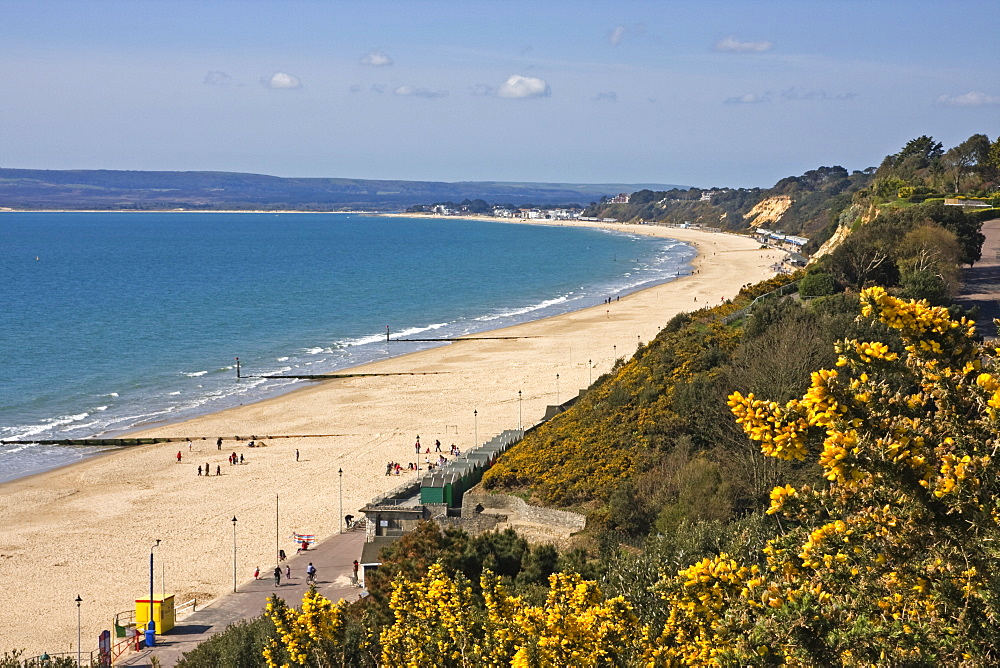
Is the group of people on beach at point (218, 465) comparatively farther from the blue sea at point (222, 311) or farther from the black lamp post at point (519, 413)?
the black lamp post at point (519, 413)

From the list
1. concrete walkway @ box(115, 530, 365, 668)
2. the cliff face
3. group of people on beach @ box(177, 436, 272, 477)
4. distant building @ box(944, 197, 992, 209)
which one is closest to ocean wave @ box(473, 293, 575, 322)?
distant building @ box(944, 197, 992, 209)

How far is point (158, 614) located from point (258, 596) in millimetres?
2357

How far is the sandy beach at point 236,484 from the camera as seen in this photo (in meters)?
24.0

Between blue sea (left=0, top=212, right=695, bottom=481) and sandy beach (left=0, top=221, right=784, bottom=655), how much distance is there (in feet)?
11.2

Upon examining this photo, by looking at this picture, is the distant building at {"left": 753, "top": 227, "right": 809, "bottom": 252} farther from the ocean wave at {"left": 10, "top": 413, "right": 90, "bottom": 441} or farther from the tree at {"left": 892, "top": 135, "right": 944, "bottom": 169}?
the ocean wave at {"left": 10, "top": 413, "right": 90, "bottom": 441}

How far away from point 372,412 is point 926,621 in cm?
3773

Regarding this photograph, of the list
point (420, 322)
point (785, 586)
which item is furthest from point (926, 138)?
point (785, 586)

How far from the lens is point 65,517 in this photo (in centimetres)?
2952

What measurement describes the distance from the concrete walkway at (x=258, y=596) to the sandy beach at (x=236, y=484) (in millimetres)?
1132

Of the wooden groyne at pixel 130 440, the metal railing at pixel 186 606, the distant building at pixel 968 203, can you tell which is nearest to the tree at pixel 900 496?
the metal railing at pixel 186 606

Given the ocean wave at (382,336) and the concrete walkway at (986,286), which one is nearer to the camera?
the concrete walkway at (986,286)

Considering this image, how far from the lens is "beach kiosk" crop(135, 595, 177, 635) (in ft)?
67.5

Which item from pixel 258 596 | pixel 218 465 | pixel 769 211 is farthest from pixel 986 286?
pixel 769 211

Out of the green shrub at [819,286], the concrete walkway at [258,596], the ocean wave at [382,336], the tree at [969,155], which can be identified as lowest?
the concrete walkway at [258,596]
